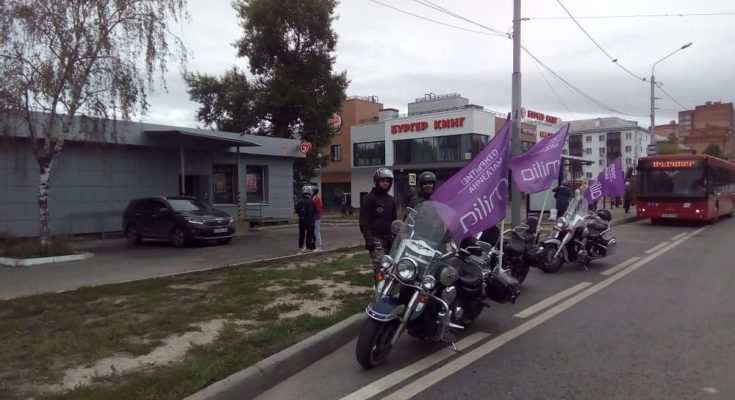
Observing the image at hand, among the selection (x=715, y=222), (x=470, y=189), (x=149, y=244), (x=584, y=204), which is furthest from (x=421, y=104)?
(x=470, y=189)

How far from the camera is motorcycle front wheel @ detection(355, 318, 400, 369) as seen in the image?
462 cm

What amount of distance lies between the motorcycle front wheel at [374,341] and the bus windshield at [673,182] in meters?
18.8

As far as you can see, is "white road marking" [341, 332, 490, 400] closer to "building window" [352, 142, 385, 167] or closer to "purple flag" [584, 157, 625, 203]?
"purple flag" [584, 157, 625, 203]

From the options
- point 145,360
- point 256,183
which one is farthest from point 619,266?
point 256,183

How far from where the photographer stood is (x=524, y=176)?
7.55 metres

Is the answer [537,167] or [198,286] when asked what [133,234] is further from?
[537,167]

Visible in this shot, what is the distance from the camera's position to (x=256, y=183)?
24.4 metres

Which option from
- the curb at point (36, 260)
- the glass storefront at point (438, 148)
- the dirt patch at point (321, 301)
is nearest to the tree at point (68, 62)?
the curb at point (36, 260)

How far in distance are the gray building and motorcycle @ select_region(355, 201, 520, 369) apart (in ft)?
34.9

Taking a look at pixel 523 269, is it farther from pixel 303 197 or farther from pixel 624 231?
pixel 624 231

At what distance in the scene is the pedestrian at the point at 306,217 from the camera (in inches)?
504

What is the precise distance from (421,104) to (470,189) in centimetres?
4747

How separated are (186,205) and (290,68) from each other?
15.2 m

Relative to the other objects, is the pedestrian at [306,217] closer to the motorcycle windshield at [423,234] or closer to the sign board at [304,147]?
the motorcycle windshield at [423,234]
